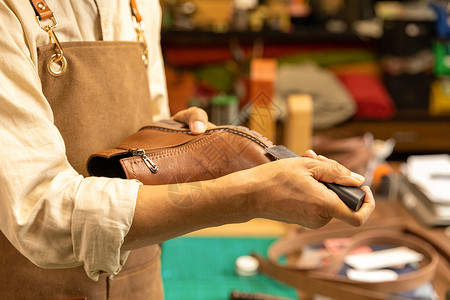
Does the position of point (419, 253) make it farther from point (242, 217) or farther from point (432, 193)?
point (242, 217)

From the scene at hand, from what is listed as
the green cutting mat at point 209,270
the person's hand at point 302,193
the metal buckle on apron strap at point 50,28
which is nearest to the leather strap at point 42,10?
the metal buckle on apron strap at point 50,28

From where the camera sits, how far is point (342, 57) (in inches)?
180

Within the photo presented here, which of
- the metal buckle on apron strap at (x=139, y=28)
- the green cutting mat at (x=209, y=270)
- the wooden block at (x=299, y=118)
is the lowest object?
the green cutting mat at (x=209, y=270)

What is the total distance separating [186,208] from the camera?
700 millimetres

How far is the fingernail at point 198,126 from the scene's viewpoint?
0.80 metres

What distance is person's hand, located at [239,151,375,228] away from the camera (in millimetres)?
650

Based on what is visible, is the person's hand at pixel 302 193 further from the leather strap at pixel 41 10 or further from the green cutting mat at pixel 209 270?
the green cutting mat at pixel 209 270

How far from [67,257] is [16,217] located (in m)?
0.09

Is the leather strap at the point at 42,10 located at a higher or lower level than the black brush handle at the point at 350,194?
higher

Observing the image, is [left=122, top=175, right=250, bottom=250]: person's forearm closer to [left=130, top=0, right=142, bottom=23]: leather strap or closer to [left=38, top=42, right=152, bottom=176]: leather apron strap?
[left=38, top=42, right=152, bottom=176]: leather apron strap

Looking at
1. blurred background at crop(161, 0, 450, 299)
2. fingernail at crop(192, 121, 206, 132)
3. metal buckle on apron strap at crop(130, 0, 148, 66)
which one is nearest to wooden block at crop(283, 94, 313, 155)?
metal buckle on apron strap at crop(130, 0, 148, 66)

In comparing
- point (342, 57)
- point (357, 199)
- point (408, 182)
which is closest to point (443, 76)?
point (342, 57)

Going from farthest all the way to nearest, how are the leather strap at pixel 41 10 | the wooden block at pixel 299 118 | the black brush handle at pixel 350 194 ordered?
the wooden block at pixel 299 118, the leather strap at pixel 41 10, the black brush handle at pixel 350 194

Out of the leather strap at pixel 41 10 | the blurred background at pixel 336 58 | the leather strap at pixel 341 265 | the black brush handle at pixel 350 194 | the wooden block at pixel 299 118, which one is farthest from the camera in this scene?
the blurred background at pixel 336 58
